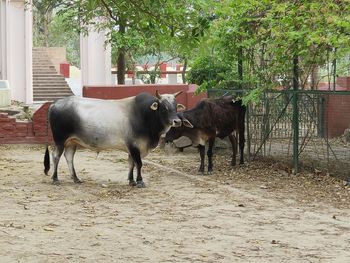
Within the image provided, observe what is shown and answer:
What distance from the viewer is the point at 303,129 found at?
1297cm

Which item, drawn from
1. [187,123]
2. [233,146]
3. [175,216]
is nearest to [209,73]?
[233,146]

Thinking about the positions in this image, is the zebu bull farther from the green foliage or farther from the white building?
the white building

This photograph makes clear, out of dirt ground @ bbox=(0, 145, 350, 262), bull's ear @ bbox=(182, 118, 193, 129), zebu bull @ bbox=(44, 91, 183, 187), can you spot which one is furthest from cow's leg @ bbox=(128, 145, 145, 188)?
bull's ear @ bbox=(182, 118, 193, 129)

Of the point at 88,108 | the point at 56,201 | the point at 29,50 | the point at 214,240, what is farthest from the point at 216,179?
the point at 29,50

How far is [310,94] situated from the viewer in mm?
12773

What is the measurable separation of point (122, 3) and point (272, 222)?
3.26 m

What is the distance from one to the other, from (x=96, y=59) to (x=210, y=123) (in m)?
17.5

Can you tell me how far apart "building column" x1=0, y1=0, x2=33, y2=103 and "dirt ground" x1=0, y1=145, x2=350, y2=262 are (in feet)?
51.3

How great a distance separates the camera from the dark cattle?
535 inches

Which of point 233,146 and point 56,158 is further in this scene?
point 233,146

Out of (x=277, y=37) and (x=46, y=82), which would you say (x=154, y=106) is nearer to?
(x=277, y=37)

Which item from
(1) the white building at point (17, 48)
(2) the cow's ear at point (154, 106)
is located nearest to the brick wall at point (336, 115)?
(2) the cow's ear at point (154, 106)

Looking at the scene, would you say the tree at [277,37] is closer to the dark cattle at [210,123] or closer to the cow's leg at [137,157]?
the dark cattle at [210,123]

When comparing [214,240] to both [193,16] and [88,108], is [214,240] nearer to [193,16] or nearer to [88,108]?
[193,16]
